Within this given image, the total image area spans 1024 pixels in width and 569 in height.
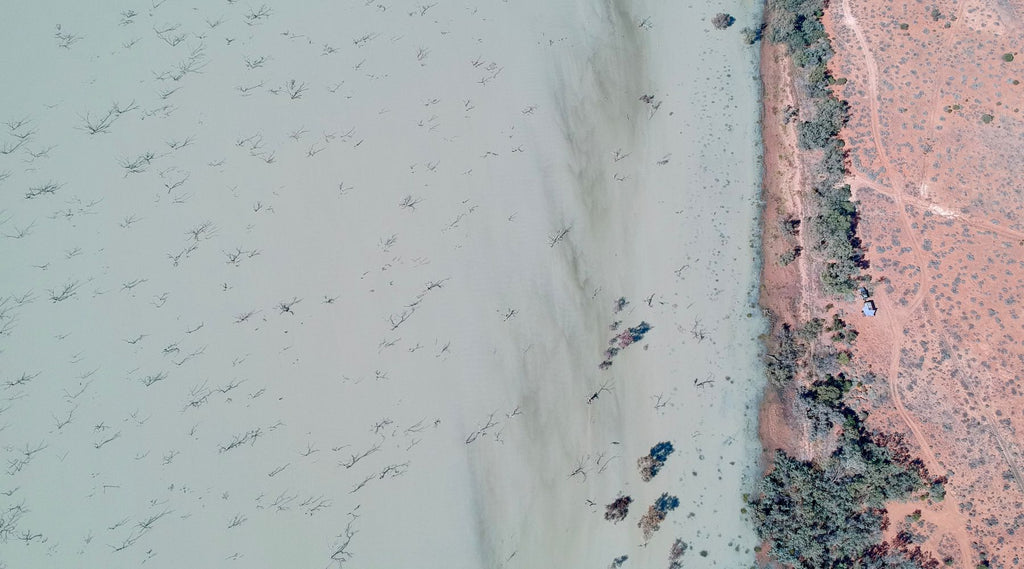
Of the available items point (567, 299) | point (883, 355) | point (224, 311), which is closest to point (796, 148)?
point (883, 355)

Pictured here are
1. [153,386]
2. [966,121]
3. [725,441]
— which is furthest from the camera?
[966,121]

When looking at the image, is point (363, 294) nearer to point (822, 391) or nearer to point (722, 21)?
point (822, 391)

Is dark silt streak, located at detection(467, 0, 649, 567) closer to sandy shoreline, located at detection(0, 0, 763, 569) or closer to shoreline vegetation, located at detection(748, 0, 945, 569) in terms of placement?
sandy shoreline, located at detection(0, 0, 763, 569)

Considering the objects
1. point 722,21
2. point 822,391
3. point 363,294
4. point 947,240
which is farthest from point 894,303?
point 363,294

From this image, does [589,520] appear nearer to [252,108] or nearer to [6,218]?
[252,108]

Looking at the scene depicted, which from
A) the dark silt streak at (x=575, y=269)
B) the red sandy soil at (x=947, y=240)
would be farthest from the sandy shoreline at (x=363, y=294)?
the red sandy soil at (x=947, y=240)

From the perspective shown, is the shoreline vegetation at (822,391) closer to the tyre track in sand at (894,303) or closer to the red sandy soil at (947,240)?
the red sandy soil at (947,240)
